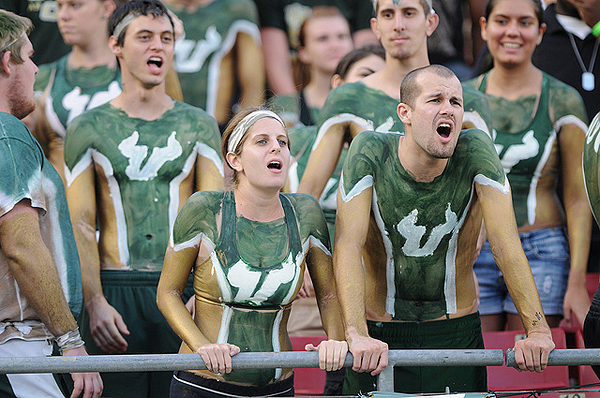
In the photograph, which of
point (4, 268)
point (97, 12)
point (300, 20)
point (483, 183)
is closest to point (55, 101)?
point (97, 12)

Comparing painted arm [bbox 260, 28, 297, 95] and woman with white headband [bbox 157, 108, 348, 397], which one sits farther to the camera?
painted arm [bbox 260, 28, 297, 95]

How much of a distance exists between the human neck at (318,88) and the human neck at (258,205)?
9.32ft

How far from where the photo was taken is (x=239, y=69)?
239 inches

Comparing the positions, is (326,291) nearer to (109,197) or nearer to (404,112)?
(404,112)

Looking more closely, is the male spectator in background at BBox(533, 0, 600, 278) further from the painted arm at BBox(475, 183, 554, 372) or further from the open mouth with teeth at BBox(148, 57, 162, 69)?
the open mouth with teeth at BBox(148, 57, 162, 69)

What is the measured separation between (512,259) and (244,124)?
1235 millimetres

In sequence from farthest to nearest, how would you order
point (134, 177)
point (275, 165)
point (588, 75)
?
1. point (588, 75)
2. point (134, 177)
3. point (275, 165)

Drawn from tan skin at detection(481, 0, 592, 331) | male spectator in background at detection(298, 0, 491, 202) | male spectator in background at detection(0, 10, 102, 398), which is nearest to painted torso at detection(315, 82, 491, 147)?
male spectator in background at detection(298, 0, 491, 202)

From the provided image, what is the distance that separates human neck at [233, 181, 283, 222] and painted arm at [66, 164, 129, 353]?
3.47ft

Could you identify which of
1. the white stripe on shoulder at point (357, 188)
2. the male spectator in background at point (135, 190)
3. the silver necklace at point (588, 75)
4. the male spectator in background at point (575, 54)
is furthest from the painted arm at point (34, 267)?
the silver necklace at point (588, 75)

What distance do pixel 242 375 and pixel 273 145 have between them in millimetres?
937

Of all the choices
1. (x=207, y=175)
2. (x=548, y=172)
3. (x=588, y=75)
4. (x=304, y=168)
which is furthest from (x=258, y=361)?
(x=588, y=75)

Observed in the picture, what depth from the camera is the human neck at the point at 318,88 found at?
20.7 ft

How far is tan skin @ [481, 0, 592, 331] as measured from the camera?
15.0ft
